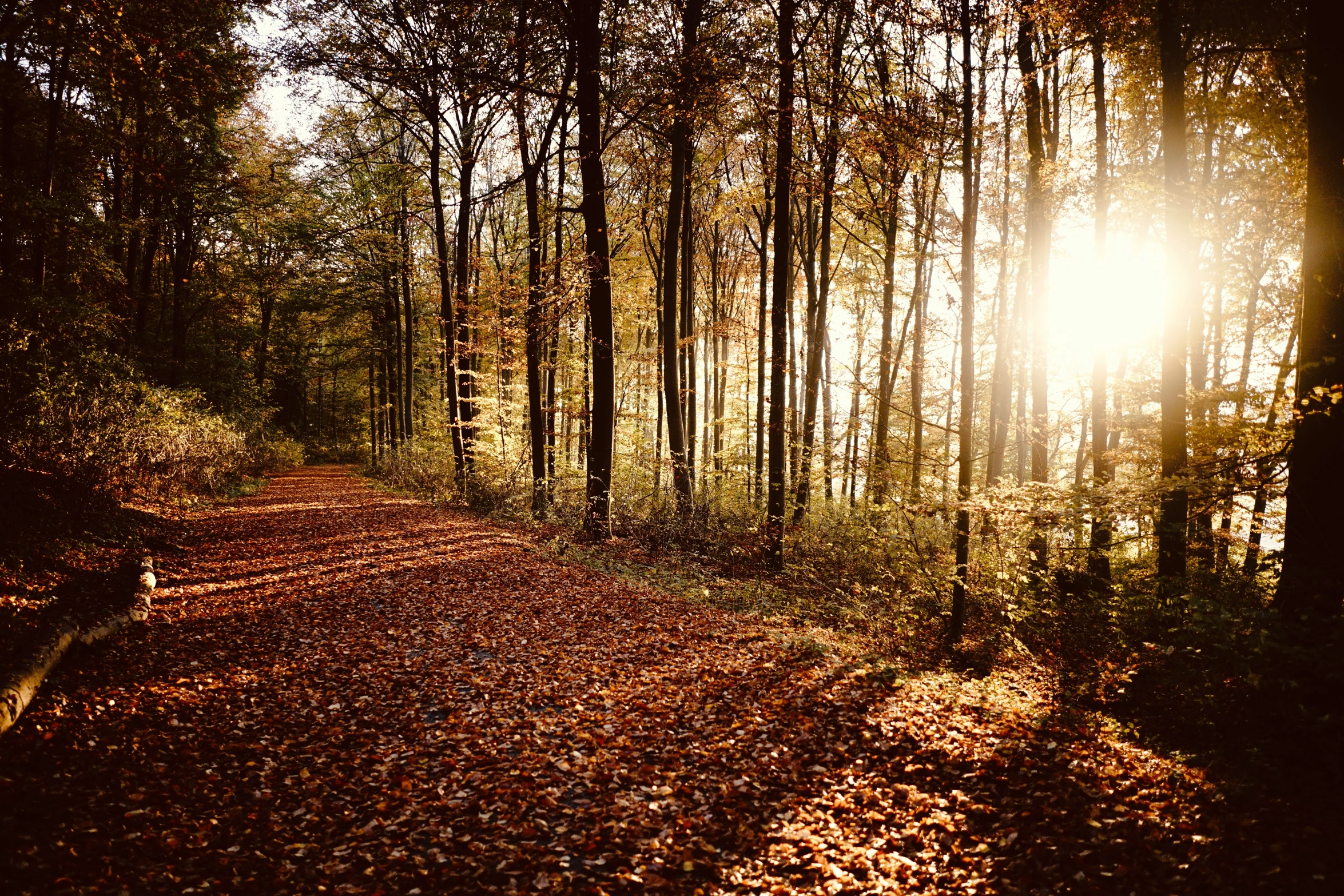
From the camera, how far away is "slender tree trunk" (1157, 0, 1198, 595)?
7445 millimetres

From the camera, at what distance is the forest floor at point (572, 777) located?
3.49m

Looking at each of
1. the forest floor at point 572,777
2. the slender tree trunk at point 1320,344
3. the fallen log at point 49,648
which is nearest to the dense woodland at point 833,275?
the slender tree trunk at point 1320,344

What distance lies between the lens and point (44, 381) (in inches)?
360

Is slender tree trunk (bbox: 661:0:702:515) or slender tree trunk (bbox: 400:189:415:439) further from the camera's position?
slender tree trunk (bbox: 400:189:415:439)

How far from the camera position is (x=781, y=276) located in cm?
1052

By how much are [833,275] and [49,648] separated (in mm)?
18617

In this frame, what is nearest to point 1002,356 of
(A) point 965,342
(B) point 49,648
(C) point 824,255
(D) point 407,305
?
(C) point 824,255

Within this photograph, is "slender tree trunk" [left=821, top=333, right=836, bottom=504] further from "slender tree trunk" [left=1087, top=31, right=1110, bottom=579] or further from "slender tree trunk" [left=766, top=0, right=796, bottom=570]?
"slender tree trunk" [left=1087, top=31, right=1110, bottom=579]

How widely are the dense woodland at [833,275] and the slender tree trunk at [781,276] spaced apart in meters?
0.11

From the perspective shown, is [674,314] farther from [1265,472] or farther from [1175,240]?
[1265,472]

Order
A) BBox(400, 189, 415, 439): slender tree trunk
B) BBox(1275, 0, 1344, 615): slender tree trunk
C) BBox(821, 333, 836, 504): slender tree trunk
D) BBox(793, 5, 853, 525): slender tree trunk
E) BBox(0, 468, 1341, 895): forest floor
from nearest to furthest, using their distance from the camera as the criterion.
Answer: BBox(0, 468, 1341, 895): forest floor < BBox(1275, 0, 1344, 615): slender tree trunk < BBox(793, 5, 853, 525): slender tree trunk < BBox(821, 333, 836, 504): slender tree trunk < BBox(400, 189, 415, 439): slender tree trunk

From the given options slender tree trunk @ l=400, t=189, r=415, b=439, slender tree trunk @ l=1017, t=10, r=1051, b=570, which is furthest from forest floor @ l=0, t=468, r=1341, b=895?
slender tree trunk @ l=400, t=189, r=415, b=439

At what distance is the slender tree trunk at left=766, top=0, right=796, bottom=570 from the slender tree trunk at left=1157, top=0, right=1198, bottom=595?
4858mm

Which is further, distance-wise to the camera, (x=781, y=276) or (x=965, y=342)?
(x=781, y=276)
